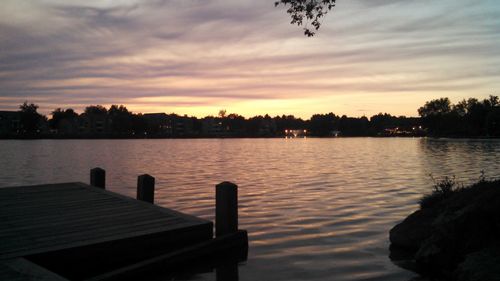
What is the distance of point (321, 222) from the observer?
14.6 meters

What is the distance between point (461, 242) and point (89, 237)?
24.8ft

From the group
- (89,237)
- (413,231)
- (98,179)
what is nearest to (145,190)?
(98,179)

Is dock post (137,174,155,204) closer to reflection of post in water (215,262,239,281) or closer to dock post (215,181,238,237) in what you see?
dock post (215,181,238,237)

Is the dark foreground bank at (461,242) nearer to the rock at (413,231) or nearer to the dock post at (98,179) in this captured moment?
the rock at (413,231)

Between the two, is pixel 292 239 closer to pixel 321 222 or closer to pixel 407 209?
pixel 321 222

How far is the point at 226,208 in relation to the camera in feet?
32.8

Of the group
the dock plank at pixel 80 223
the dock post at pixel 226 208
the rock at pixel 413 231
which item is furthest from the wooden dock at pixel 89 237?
the rock at pixel 413 231

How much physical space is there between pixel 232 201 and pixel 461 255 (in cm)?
494

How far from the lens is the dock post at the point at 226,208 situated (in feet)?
32.8

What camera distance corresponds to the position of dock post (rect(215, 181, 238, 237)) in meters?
9.98

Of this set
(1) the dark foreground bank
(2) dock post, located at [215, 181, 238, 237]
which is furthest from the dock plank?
(1) the dark foreground bank

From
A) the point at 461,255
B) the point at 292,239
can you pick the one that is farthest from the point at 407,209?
the point at 461,255

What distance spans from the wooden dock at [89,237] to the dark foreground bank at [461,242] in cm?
413

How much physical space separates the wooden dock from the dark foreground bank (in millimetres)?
4133
